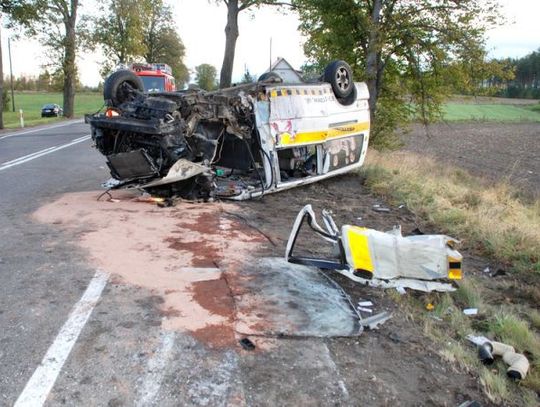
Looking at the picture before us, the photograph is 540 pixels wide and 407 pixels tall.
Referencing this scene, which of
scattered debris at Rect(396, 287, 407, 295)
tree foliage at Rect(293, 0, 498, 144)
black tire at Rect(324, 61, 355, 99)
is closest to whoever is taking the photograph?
scattered debris at Rect(396, 287, 407, 295)

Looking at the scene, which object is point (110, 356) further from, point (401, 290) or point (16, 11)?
point (16, 11)

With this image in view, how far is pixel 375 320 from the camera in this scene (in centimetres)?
363

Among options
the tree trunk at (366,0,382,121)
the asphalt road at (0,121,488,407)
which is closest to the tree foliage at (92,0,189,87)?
the tree trunk at (366,0,382,121)

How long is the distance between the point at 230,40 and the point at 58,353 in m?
21.4

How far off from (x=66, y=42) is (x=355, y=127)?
85.1ft

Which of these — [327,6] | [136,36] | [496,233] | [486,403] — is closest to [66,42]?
[136,36]

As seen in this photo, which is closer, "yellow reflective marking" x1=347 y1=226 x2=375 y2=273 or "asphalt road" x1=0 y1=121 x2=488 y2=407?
"asphalt road" x1=0 y1=121 x2=488 y2=407

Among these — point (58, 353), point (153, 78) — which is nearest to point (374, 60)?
point (153, 78)

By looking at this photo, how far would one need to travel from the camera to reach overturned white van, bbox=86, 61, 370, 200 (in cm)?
671

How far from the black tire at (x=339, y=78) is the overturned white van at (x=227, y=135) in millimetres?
16

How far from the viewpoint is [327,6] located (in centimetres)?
1488

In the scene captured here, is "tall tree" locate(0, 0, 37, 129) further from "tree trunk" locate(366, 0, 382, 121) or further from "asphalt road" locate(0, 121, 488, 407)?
"asphalt road" locate(0, 121, 488, 407)

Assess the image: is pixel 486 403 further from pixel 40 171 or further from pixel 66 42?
pixel 66 42

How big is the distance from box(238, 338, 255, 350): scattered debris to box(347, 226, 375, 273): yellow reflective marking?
1120 millimetres
